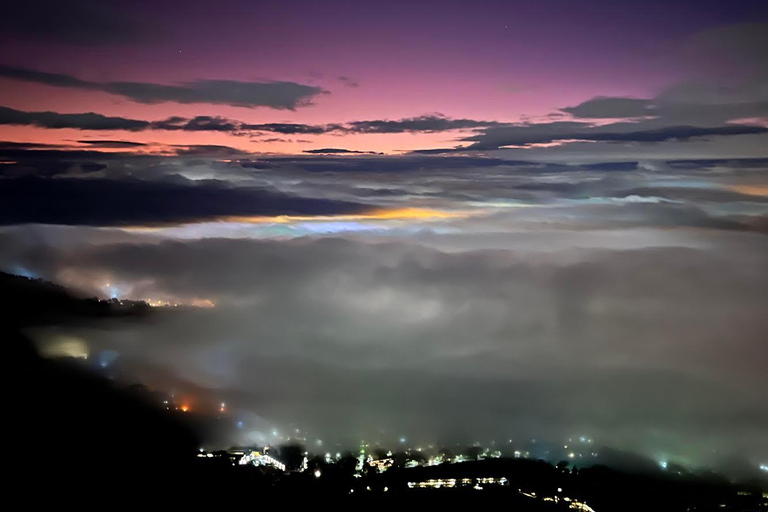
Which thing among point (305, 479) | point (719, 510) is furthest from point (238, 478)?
point (719, 510)

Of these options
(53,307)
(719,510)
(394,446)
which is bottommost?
(394,446)

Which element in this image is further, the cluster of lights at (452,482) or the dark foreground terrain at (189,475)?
the cluster of lights at (452,482)

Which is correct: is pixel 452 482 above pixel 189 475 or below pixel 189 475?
below

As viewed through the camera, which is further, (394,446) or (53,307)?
(53,307)

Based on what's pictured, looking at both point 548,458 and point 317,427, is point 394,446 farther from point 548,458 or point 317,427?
point 548,458

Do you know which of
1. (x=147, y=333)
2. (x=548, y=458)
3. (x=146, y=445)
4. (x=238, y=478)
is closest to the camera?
(x=238, y=478)

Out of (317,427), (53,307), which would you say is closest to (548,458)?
(317,427)

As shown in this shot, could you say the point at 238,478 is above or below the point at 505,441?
above

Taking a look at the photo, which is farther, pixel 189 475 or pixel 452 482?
pixel 452 482

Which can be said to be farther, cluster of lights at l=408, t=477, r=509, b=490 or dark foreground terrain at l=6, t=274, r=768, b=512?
cluster of lights at l=408, t=477, r=509, b=490

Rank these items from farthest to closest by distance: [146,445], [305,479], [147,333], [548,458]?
[147,333]
[548,458]
[146,445]
[305,479]
